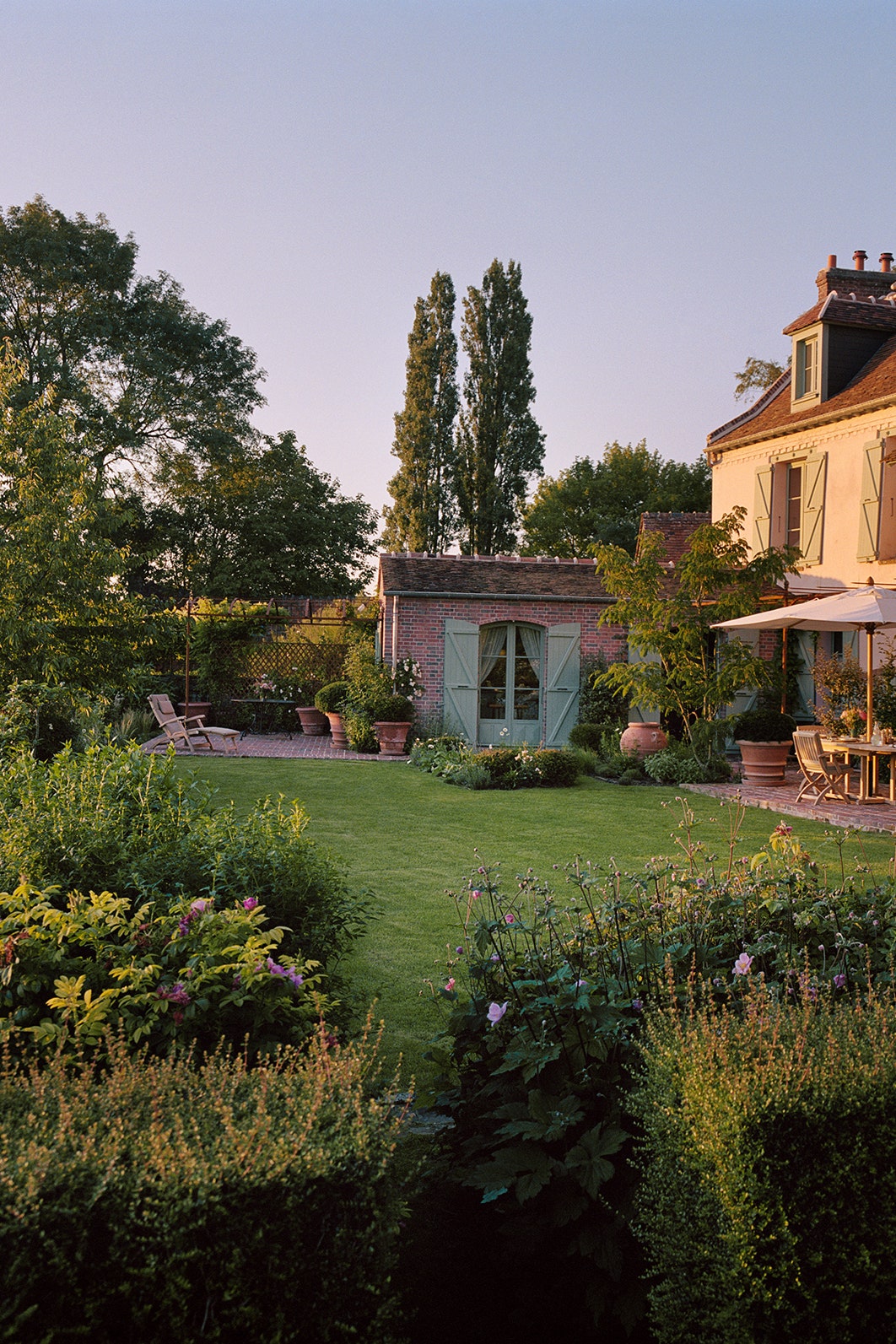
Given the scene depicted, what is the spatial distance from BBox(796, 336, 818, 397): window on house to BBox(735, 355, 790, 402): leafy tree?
1099 cm

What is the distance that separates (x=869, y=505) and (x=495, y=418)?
1980 centimetres

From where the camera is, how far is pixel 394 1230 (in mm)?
1621

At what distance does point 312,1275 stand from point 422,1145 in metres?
1.47

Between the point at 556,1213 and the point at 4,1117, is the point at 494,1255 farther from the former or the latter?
the point at 4,1117

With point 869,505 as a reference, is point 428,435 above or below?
above

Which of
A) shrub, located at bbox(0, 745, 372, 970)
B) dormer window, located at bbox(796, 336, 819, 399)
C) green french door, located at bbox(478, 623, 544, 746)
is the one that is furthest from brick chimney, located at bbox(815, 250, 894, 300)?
shrub, located at bbox(0, 745, 372, 970)

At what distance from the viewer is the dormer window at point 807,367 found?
636 inches

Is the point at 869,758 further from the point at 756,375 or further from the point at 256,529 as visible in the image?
the point at 256,529

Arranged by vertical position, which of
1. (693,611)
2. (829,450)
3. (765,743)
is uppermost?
(829,450)

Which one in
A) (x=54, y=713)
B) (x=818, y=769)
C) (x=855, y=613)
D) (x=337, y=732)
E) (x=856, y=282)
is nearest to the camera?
(x=54, y=713)

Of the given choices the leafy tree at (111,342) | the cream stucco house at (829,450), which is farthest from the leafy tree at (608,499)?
the cream stucco house at (829,450)

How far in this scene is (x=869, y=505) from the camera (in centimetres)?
1437

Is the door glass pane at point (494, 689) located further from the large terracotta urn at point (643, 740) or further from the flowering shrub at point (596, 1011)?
the flowering shrub at point (596, 1011)

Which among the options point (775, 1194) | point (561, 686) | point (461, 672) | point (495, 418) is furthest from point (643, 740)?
point (495, 418)
